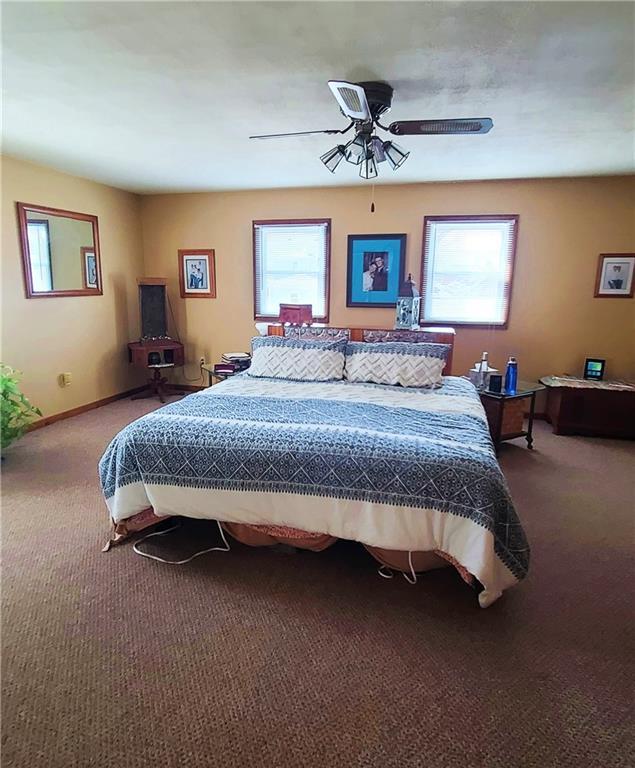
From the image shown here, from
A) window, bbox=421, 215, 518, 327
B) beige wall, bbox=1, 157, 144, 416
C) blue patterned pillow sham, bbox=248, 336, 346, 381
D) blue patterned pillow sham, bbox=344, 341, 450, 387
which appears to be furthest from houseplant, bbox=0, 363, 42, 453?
window, bbox=421, 215, 518, 327

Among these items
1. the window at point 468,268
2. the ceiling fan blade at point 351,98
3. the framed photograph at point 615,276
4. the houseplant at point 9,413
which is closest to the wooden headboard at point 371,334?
the window at point 468,268

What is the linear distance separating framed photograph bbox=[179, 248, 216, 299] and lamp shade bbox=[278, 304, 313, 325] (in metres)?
1.32

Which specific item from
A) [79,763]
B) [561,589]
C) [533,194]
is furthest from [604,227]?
[79,763]

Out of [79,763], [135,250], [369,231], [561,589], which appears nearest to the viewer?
[79,763]

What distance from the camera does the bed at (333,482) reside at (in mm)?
1936

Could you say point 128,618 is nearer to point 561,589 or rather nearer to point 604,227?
point 561,589

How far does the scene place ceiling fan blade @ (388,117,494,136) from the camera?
2.11m

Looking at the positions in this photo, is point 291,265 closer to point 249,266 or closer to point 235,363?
point 249,266

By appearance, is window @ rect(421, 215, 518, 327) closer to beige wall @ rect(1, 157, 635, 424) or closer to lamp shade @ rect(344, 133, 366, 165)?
beige wall @ rect(1, 157, 635, 424)

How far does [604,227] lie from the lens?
4.29 meters

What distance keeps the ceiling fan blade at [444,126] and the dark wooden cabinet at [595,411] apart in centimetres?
278

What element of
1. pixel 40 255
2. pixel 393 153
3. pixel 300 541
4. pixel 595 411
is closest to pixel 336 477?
pixel 300 541

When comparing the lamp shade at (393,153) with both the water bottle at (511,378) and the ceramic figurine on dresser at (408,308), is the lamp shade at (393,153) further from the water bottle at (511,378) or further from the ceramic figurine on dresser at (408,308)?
the water bottle at (511,378)

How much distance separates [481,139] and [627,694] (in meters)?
3.20
